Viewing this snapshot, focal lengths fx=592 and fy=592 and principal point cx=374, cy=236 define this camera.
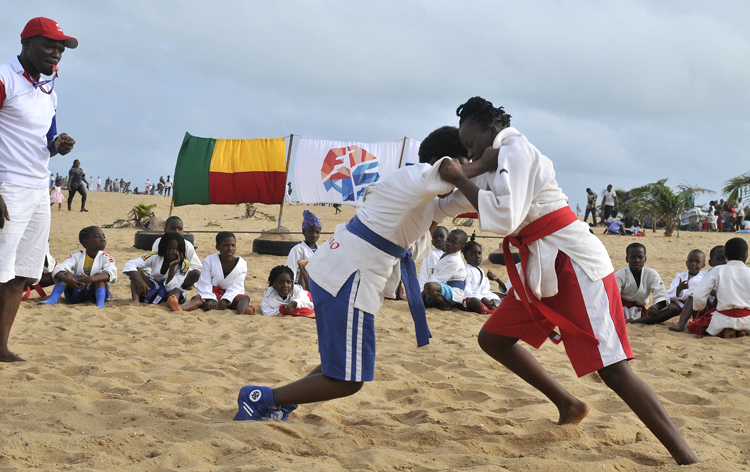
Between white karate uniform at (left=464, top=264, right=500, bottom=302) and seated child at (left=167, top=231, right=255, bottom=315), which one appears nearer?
seated child at (left=167, top=231, right=255, bottom=315)

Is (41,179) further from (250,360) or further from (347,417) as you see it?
(347,417)

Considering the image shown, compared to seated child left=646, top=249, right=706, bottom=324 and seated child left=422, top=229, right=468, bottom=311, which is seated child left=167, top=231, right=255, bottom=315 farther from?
seated child left=646, top=249, right=706, bottom=324

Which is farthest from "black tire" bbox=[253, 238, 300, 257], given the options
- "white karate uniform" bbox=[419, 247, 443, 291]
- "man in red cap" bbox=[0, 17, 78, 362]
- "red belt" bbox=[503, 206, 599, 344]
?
"red belt" bbox=[503, 206, 599, 344]

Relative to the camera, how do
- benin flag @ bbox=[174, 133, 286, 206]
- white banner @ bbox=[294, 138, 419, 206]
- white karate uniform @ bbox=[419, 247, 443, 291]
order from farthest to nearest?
benin flag @ bbox=[174, 133, 286, 206] < white banner @ bbox=[294, 138, 419, 206] < white karate uniform @ bbox=[419, 247, 443, 291]

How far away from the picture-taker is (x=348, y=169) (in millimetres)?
11602

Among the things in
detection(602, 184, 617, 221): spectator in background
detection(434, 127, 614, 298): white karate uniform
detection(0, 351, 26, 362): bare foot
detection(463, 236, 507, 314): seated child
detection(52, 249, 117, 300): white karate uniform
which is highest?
detection(602, 184, 617, 221): spectator in background

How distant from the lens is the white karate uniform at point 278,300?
653 centimetres

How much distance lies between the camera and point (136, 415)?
296 centimetres

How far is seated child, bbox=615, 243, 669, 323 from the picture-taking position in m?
6.53

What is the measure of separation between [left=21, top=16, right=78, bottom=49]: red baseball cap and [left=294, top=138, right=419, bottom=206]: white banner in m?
7.89

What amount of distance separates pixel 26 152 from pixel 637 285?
19.9 ft

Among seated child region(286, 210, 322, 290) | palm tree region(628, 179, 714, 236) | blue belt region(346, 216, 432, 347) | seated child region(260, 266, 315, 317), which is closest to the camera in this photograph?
blue belt region(346, 216, 432, 347)

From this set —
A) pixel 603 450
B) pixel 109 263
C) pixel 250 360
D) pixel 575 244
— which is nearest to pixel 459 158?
pixel 575 244

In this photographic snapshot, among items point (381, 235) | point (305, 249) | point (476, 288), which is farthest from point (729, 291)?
point (305, 249)
